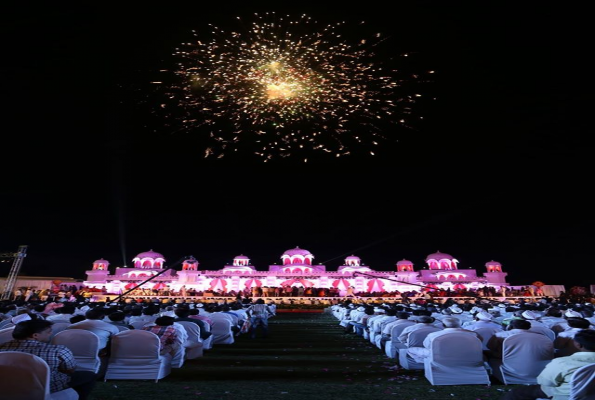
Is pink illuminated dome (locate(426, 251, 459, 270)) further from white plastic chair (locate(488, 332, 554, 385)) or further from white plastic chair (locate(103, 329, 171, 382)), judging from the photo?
white plastic chair (locate(103, 329, 171, 382))

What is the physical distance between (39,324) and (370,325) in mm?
10337

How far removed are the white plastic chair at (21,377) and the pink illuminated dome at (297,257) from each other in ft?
195

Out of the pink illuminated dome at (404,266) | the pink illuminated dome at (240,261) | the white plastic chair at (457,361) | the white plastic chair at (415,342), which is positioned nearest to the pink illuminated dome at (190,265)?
the pink illuminated dome at (240,261)

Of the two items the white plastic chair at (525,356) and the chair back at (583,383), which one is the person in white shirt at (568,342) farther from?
the chair back at (583,383)

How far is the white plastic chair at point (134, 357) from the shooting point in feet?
23.3

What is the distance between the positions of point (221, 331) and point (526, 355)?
9.12 meters

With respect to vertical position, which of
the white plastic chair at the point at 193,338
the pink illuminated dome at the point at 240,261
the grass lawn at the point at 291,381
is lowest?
the grass lawn at the point at 291,381

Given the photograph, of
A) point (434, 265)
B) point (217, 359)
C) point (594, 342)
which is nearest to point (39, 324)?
point (217, 359)

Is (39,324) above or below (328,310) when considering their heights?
above

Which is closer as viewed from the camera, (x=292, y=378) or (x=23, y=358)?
(x=23, y=358)

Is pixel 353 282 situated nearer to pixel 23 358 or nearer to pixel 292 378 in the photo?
pixel 292 378

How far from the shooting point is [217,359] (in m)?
9.70

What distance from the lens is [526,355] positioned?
6637mm

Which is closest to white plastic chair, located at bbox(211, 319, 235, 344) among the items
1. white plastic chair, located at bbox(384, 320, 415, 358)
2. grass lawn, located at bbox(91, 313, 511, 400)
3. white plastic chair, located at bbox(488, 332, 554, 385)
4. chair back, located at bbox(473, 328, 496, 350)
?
grass lawn, located at bbox(91, 313, 511, 400)
